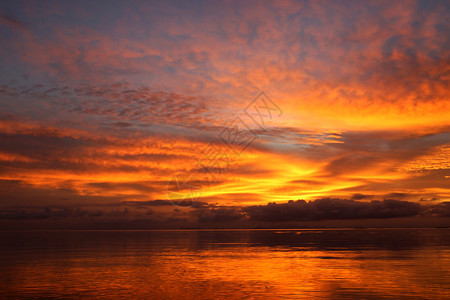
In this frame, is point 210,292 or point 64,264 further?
point 64,264

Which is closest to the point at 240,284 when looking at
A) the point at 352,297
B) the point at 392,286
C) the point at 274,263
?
the point at 352,297

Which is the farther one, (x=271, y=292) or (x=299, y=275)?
(x=299, y=275)

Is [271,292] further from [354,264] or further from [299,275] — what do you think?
[354,264]

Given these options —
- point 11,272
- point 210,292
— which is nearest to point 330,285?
point 210,292

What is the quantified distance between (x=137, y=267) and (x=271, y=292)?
24.0m

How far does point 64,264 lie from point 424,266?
46.5 metres

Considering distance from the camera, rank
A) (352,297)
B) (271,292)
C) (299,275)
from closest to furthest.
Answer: (352,297) < (271,292) < (299,275)

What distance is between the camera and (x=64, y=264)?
5416cm

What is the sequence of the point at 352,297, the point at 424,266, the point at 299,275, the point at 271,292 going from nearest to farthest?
the point at 352,297
the point at 271,292
the point at 299,275
the point at 424,266

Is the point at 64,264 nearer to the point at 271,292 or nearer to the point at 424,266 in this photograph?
the point at 271,292

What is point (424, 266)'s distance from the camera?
49.2 metres

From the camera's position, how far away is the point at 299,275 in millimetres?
42562

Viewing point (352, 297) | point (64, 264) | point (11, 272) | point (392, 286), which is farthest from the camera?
point (64, 264)

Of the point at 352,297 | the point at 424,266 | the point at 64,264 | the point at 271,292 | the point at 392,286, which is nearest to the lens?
the point at 352,297
